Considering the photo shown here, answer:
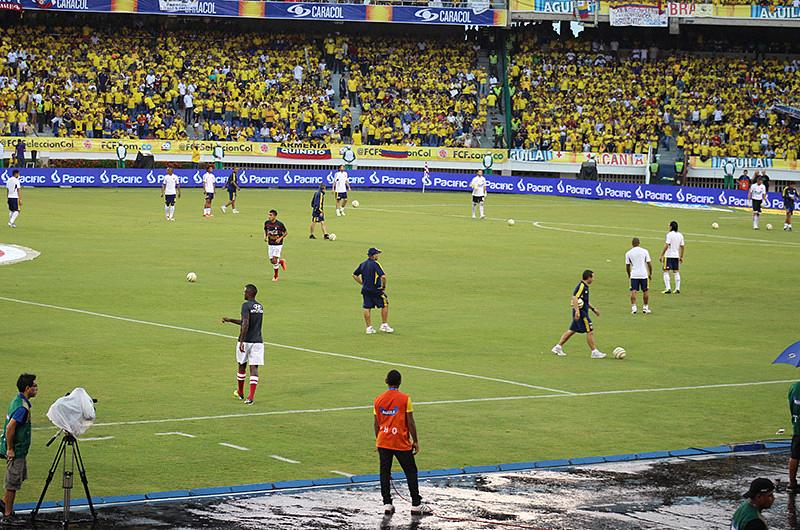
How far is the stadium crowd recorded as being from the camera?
7375cm

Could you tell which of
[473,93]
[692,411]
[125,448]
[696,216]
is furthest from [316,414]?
[473,93]

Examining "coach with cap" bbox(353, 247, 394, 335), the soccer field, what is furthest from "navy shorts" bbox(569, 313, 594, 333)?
"coach with cap" bbox(353, 247, 394, 335)

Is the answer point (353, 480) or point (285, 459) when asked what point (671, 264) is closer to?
point (285, 459)

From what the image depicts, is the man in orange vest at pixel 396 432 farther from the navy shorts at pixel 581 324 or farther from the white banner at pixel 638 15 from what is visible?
the white banner at pixel 638 15

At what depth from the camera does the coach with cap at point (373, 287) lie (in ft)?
88.1

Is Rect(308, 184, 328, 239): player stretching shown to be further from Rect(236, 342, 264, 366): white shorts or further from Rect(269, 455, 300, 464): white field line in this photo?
Rect(269, 455, 300, 464): white field line

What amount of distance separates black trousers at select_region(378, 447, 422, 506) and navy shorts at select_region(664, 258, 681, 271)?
21.2 m

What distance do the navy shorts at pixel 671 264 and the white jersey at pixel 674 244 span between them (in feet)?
0.41

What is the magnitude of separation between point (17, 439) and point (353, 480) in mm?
4329

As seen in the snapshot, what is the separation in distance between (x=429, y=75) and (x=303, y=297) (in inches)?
1927

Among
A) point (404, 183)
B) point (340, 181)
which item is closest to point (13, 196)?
point (340, 181)

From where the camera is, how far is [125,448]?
57.4ft

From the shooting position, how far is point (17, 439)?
539 inches

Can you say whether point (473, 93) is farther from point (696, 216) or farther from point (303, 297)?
point (303, 297)
